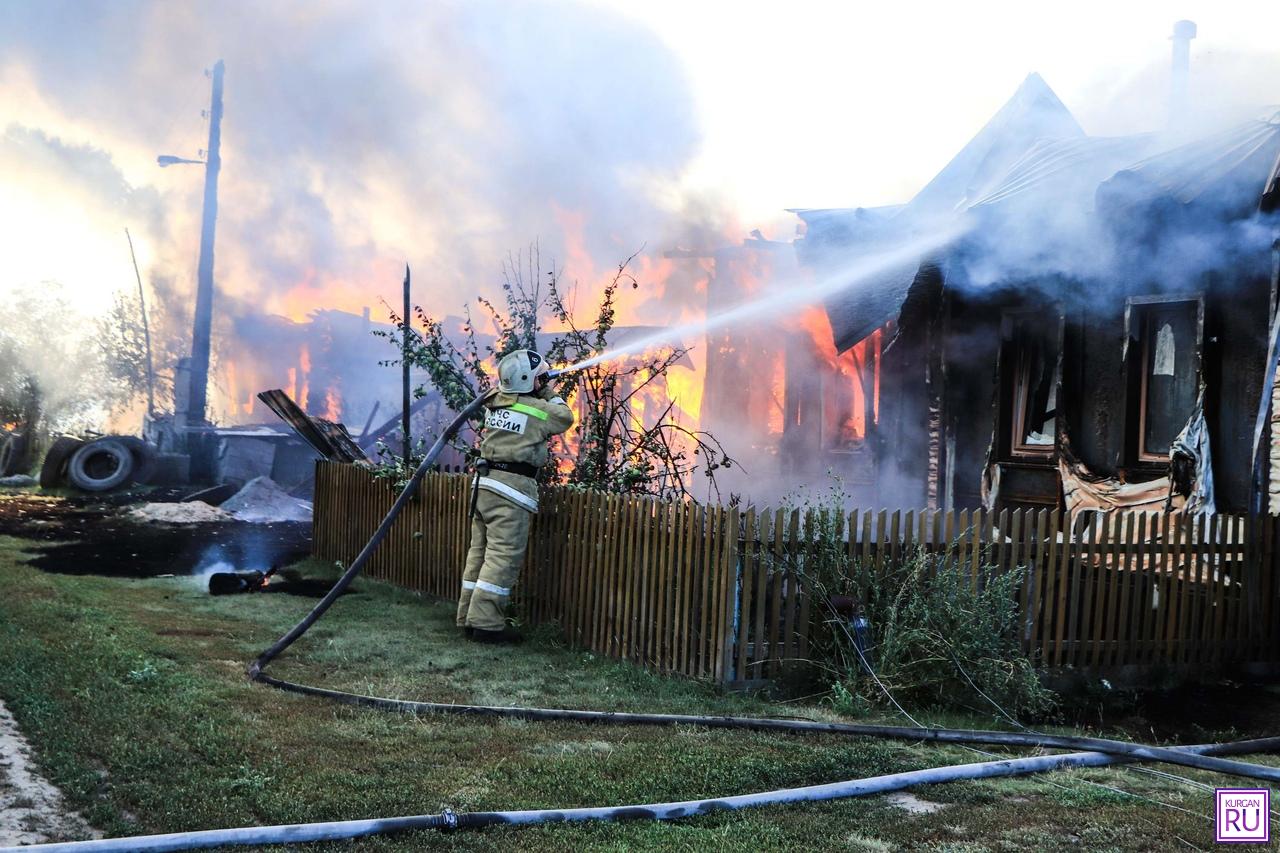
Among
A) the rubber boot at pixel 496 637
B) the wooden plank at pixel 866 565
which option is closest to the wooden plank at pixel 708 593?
the wooden plank at pixel 866 565

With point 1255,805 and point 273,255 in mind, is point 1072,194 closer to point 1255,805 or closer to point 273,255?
point 1255,805

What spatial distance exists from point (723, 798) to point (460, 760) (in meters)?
1.23

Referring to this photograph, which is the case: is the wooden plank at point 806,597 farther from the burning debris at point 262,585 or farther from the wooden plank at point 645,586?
the burning debris at point 262,585

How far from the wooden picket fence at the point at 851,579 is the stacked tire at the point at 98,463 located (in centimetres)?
1449

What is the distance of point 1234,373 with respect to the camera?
348 inches

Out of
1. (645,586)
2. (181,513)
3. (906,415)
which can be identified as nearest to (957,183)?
(906,415)

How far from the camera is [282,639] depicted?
6.79 m

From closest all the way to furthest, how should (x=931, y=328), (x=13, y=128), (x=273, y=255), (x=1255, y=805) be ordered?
(x=1255, y=805)
(x=931, y=328)
(x=13, y=128)
(x=273, y=255)

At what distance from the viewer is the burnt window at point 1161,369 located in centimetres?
929

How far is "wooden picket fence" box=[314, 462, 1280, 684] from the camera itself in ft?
20.7

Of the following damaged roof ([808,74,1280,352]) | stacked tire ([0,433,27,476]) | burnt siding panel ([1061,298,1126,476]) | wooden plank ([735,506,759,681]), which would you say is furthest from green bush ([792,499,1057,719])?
stacked tire ([0,433,27,476])

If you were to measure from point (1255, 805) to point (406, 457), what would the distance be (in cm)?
810

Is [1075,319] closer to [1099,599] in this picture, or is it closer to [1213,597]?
[1213,597]

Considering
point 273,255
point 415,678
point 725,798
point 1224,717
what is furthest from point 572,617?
point 273,255
